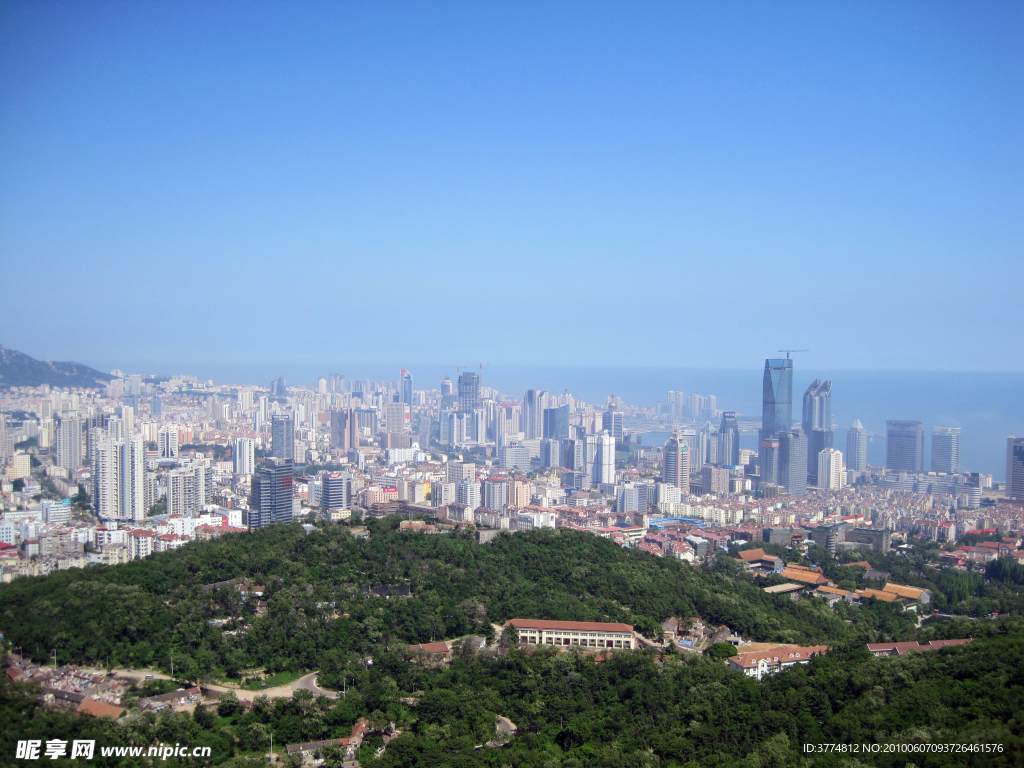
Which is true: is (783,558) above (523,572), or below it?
below

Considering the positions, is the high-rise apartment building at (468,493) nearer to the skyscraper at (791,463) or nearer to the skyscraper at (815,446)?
the skyscraper at (791,463)

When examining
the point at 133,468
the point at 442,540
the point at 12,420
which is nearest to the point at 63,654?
the point at 442,540

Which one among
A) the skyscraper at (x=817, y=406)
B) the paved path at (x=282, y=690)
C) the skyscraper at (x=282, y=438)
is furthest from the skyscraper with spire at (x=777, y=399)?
the paved path at (x=282, y=690)

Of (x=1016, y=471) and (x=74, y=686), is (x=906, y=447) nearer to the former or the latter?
(x=1016, y=471)

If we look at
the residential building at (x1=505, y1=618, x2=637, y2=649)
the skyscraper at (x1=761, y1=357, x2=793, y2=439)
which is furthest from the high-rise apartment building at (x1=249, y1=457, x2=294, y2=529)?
the skyscraper at (x1=761, y1=357, x2=793, y2=439)

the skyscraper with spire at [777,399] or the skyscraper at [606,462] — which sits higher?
the skyscraper with spire at [777,399]

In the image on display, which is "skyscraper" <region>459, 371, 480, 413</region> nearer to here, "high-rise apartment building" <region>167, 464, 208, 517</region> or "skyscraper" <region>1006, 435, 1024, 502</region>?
"high-rise apartment building" <region>167, 464, 208, 517</region>

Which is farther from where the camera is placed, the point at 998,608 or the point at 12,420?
the point at 12,420

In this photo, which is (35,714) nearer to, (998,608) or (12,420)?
(998,608)
